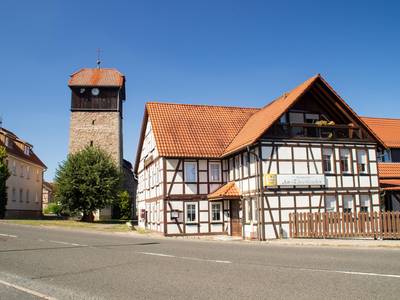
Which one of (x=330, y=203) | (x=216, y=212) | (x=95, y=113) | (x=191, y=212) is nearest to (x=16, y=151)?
(x=95, y=113)

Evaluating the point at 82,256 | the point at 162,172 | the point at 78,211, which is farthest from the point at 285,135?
the point at 78,211

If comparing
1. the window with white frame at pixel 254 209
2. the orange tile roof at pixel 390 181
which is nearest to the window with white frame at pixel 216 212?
the window with white frame at pixel 254 209

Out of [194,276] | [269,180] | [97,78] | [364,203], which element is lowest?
[194,276]

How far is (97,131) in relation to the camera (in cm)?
5491

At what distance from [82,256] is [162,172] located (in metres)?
14.6

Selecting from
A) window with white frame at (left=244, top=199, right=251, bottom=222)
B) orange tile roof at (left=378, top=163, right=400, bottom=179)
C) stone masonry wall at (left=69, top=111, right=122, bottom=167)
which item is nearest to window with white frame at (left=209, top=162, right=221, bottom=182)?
window with white frame at (left=244, top=199, right=251, bottom=222)

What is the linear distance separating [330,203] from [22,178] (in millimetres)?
41096

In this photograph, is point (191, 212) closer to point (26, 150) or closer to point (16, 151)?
point (16, 151)

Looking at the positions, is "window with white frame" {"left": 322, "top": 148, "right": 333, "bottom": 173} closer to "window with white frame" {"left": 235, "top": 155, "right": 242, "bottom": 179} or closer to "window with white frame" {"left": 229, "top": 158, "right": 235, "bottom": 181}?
"window with white frame" {"left": 235, "top": 155, "right": 242, "bottom": 179}

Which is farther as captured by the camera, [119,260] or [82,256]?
[82,256]

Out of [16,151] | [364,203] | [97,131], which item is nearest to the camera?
[364,203]

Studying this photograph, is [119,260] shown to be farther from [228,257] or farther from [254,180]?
[254,180]

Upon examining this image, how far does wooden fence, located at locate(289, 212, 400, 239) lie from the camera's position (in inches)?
869

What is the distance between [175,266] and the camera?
11.3m
